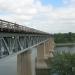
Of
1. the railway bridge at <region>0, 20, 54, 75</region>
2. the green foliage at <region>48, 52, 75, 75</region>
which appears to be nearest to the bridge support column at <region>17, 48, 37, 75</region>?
the railway bridge at <region>0, 20, 54, 75</region>

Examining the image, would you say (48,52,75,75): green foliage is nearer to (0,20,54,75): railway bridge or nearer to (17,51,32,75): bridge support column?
(0,20,54,75): railway bridge

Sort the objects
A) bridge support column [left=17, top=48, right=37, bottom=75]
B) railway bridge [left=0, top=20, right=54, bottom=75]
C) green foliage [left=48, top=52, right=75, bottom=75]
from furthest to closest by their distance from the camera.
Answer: bridge support column [left=17, top=48, right=37, bottom=75] → green foliage [left=48, top=52, right=75, bottom=75] → railway bridge [left=0, top=20, right=54, bottom=75]

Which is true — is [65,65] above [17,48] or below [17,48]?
below

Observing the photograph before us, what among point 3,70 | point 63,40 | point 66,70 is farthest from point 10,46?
point 63,40

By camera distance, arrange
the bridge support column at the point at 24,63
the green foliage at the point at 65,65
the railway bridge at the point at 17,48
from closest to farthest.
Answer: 1. the railway bridge at the point at 17,48
2. the green foliage at the point at 65,65
3. the bridge support column at the point at 24,63

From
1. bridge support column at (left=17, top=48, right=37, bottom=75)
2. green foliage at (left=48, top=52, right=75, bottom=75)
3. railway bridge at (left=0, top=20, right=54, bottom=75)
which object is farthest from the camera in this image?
bridge support column at (left=17, top=48, right=37, bottom=75)

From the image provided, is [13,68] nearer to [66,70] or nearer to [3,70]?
[3,70]

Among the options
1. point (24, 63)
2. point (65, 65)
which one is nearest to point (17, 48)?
point (65, 65)

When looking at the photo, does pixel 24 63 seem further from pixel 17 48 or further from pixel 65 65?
pixel 17 48

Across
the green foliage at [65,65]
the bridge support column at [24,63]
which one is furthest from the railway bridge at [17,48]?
the green foliage at [65,65]

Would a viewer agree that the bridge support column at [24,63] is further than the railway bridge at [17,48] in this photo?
Yes

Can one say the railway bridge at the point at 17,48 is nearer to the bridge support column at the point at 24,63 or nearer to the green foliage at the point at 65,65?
the bridge support column at the point at 24,63

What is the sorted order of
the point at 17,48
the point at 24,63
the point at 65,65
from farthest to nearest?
the point at 24,63 < the point at 65,65 < the point at 17,48

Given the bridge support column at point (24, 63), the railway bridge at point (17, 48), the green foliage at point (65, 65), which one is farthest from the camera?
the bridge support column at point (24, 63)
